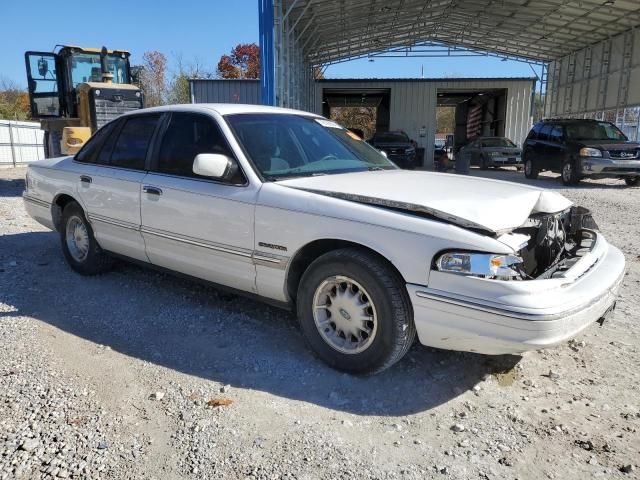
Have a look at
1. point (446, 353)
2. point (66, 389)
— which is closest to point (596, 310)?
point (446, 353)

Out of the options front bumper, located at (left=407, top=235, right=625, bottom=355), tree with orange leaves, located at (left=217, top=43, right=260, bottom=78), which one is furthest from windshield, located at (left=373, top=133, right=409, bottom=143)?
tree with orange leaves, located at (left=217, top=43, right=260, bottom=78)

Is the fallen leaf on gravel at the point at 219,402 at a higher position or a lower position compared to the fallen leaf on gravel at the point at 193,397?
higher

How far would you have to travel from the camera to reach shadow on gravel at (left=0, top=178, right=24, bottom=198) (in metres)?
12.5

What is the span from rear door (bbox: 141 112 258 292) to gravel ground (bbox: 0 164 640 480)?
1.68 ft

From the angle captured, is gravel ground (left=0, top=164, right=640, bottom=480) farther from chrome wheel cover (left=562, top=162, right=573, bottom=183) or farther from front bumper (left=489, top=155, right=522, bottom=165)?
front bumper (left=489, top=155, right=522, bottom=165)

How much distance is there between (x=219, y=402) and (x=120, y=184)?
7.77 feet

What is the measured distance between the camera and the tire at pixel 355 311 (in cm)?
305

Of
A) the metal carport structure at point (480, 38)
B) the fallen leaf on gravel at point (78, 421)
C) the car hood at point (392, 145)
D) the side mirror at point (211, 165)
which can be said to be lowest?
the fallen leaf on gravel at point (78, 421)

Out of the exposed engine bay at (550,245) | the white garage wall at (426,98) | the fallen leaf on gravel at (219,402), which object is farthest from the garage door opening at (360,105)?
the fallen leaf on gravel at (219,402)

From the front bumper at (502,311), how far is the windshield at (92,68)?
12.7 metres

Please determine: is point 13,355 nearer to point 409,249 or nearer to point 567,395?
point 409,249

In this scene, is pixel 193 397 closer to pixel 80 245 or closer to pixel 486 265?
pixel 486 265

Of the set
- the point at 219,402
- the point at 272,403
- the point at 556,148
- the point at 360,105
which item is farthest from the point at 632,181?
the point at 360,105

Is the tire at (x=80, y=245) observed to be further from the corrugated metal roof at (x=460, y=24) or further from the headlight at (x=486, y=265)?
the corrugated metal roof at (x=460, y=24)
